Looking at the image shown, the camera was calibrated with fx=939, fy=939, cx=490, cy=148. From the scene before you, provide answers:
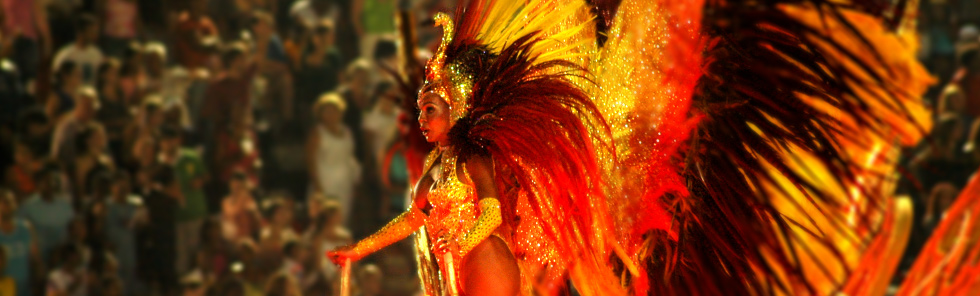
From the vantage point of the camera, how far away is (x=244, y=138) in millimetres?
4605

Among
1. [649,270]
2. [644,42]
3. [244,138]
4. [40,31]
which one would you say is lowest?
[649,270]

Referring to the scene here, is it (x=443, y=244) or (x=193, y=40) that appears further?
(x=193, y=40)

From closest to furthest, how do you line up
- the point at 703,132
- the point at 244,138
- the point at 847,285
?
the point at 703,132
the point at 847,285
the point at 244,138

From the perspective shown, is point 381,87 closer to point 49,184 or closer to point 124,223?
point 124,223

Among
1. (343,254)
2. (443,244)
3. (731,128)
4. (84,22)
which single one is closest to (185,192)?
(84,22)

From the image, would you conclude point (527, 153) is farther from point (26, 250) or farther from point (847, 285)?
point (26, 250)

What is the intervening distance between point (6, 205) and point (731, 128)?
3.69m

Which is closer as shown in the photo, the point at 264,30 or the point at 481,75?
the point at 481,75

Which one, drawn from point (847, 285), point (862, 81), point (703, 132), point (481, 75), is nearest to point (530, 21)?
point (481, 75)

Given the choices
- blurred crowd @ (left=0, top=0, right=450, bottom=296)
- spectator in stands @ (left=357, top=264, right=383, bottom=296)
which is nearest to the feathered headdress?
spectator in stands @ (left=357, top=264, right=383, bottom=296)

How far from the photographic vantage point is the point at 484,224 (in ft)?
5.44

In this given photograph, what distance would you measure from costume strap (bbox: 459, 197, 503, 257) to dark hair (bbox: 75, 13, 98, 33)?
3412mm

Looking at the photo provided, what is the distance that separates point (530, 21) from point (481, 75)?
155 mm

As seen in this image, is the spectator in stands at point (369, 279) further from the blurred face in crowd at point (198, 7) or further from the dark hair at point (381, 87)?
the blurred face in crowd at point (198, 7)
